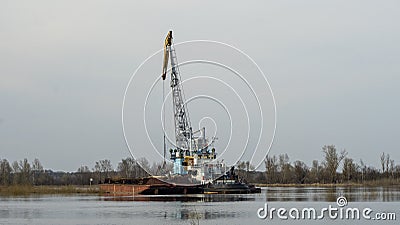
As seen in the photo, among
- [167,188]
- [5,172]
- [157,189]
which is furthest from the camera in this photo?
[5,172]

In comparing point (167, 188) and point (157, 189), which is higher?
point (167, 188)

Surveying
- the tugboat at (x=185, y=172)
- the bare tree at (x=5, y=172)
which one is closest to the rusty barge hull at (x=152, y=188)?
the tugboat at (x=185, y=172)

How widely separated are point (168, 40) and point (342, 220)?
56143 millimetres

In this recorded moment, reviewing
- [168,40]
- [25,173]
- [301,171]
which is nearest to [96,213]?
[168,40]

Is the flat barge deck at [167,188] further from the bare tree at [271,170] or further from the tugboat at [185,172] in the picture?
the bare tree at [271,170]

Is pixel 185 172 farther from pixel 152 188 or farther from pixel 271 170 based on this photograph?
pixel 271 170

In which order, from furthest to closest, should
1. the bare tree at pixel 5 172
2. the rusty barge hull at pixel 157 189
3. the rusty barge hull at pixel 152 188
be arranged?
the bare tree at pixel 5 172
the rusty barge hull at pixel 152 188
the rusty barge hull at pixel 157 189

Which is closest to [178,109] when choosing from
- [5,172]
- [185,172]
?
[185,172]

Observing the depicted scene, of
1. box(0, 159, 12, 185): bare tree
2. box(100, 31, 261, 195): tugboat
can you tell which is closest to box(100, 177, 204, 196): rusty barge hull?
box(100, 31, 261, 195): tugboat

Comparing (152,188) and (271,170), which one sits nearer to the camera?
(152,188)

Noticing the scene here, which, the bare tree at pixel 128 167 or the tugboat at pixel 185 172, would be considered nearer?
the tugboat at pixel 185 172

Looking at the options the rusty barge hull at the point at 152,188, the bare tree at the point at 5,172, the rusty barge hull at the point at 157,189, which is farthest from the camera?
the bare tree at the point at 5,172

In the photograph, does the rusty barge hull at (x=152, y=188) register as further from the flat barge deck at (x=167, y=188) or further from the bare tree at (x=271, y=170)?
the bare tree at (x=271, y=170)

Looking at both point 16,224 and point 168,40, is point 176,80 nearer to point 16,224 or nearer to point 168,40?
point 168,40
